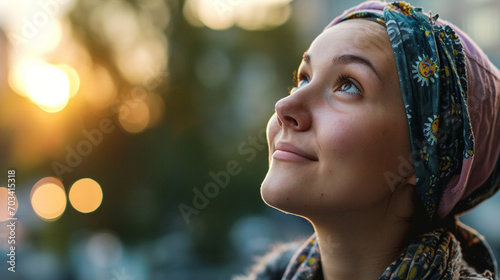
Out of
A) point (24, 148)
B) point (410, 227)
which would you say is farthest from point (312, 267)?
point (24, 148)

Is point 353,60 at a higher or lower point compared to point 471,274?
higher

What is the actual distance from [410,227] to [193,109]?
8767 mm

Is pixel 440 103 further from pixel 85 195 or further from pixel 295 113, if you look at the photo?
pixel 85 195

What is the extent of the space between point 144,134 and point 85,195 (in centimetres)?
170

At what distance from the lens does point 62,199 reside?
8.09 meters

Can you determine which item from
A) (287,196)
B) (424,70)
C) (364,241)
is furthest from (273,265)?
(424,70)

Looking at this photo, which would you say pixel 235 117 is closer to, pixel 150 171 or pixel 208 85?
pixel 208 85

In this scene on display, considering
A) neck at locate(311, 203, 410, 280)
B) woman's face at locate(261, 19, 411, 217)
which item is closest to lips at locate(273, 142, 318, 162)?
woman's face at locate(261, 19, 411, 217)

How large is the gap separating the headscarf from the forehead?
3cm

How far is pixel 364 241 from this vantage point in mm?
1575

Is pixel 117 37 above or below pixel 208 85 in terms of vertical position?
above

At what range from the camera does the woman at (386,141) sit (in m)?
1.44

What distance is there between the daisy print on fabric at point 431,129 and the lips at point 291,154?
359 mm

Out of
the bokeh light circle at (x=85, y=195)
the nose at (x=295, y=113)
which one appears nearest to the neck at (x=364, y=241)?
the nose at (x=295, y=113)
